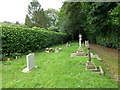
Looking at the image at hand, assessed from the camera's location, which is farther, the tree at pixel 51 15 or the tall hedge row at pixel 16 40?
the tree at pixel 51 15

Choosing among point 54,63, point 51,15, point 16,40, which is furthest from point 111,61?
point 51,15

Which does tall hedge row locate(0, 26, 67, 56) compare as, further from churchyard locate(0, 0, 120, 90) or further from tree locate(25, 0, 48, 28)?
tree locate(25, 0, 48, 28)

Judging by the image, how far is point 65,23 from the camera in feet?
68.7

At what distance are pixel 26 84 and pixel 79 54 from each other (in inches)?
177

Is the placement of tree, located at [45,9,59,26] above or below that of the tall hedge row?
above

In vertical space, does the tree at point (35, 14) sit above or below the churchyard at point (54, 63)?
above

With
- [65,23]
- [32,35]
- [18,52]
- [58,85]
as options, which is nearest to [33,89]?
[58,85]

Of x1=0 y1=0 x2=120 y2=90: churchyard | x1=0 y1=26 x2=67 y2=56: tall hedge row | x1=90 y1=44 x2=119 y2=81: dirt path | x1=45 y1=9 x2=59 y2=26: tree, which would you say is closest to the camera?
x1=0 y1=0 x2=120 y2=90: churchyard

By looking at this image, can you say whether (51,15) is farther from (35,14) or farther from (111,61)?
(111,61)

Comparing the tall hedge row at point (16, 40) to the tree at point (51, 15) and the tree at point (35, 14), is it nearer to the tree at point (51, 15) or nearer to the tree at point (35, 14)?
the tree at point (35, 14)

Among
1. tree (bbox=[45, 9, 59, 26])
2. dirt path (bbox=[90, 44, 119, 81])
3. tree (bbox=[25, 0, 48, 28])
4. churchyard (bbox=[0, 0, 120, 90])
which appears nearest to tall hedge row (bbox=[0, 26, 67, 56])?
churchyard (bbox=[0, 0, 120, 90])

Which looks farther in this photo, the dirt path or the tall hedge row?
the tall hedge row

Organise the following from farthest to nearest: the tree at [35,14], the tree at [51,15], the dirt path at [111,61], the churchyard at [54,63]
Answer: the tree at [51,15]
the tree at [35,14]
the dirt path at [111,61]
the churchyard at [54,63]

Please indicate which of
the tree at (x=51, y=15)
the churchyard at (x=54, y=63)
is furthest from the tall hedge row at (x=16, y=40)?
the tree at (x=51, y=15)
